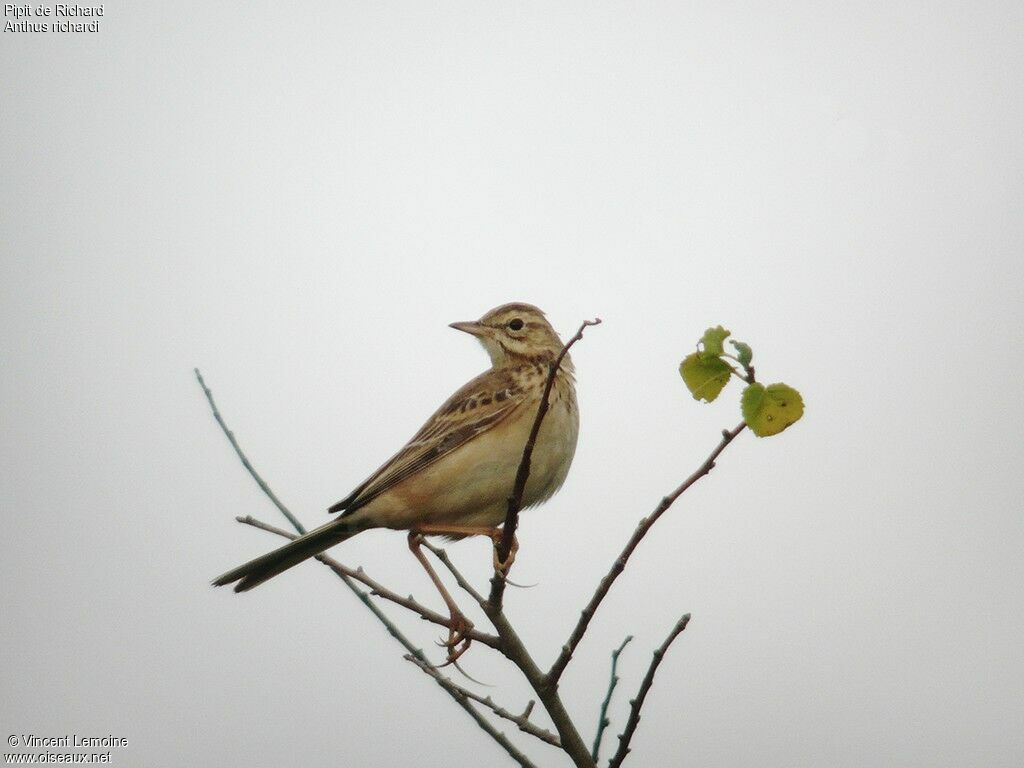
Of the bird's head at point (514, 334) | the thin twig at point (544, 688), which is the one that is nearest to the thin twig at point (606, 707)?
the thin twig at point (544, 688)

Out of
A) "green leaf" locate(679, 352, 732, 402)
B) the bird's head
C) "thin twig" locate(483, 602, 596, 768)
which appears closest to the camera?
"green leaf" locate(679, 352, 732, 402)

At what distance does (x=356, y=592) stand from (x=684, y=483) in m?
2.01

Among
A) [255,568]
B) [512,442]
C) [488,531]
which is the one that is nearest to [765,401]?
[488,531]

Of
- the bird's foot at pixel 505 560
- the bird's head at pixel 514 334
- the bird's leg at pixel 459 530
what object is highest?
the bird's head at pixel 514 334

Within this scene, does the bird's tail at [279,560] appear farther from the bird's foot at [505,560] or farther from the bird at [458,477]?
the bird's foot at [505,560]

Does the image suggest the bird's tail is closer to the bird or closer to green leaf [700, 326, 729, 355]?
the bird

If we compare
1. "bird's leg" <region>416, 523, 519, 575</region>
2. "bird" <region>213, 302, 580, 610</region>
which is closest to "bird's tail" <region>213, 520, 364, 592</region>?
"bird" <region>213, 302, 580, 610</region>

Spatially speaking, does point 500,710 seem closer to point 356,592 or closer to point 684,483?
point 356,592

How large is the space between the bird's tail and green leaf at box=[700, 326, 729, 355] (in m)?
2.99

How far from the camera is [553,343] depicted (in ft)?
25.1

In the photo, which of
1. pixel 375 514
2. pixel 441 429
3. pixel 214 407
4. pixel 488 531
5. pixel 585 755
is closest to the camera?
pixel 585 755

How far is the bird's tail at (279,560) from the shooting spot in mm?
5828

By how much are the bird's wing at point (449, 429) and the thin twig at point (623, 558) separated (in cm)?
220

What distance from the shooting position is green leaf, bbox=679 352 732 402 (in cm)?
340
